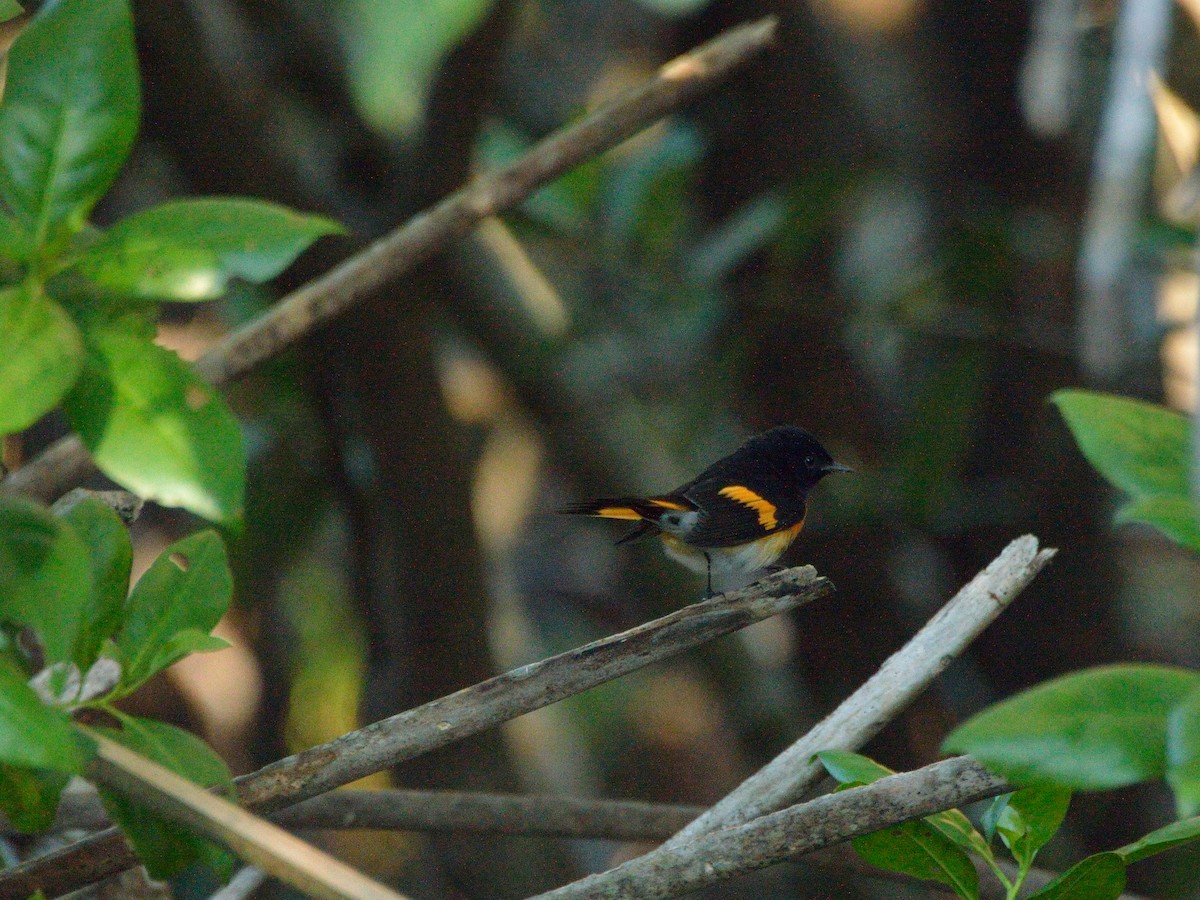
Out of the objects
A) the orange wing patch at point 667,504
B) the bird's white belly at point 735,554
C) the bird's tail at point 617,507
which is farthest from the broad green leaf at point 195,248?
the bird's white belly at point 735,554

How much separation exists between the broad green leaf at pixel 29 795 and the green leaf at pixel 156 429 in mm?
265

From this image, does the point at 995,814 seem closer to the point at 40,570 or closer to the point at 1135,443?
the point at 1135,443

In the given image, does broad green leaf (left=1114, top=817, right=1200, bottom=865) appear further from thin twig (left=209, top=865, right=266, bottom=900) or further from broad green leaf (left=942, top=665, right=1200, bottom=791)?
thin twig (left=209, top=865, right=266, bottom=900)

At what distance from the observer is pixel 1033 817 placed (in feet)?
3.36

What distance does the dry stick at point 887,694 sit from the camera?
3.92 feet

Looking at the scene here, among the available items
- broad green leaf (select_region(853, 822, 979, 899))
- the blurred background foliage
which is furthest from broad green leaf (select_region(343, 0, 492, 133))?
broad green leaf (select_region(853, 822, 979, 899))

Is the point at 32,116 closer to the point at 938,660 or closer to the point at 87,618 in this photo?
the point at 87,618

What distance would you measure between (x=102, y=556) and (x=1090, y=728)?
73cm

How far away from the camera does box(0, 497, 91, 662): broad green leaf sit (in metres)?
0.77

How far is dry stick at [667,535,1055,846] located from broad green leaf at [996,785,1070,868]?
0.61 feet

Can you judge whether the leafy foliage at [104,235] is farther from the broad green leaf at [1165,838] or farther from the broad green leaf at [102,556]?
the broad green leaf at [1165,838]

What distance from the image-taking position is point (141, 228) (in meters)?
0.92

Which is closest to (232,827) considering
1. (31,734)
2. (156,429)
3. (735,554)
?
(31,734)

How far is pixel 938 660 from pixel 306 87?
250 centimetres
